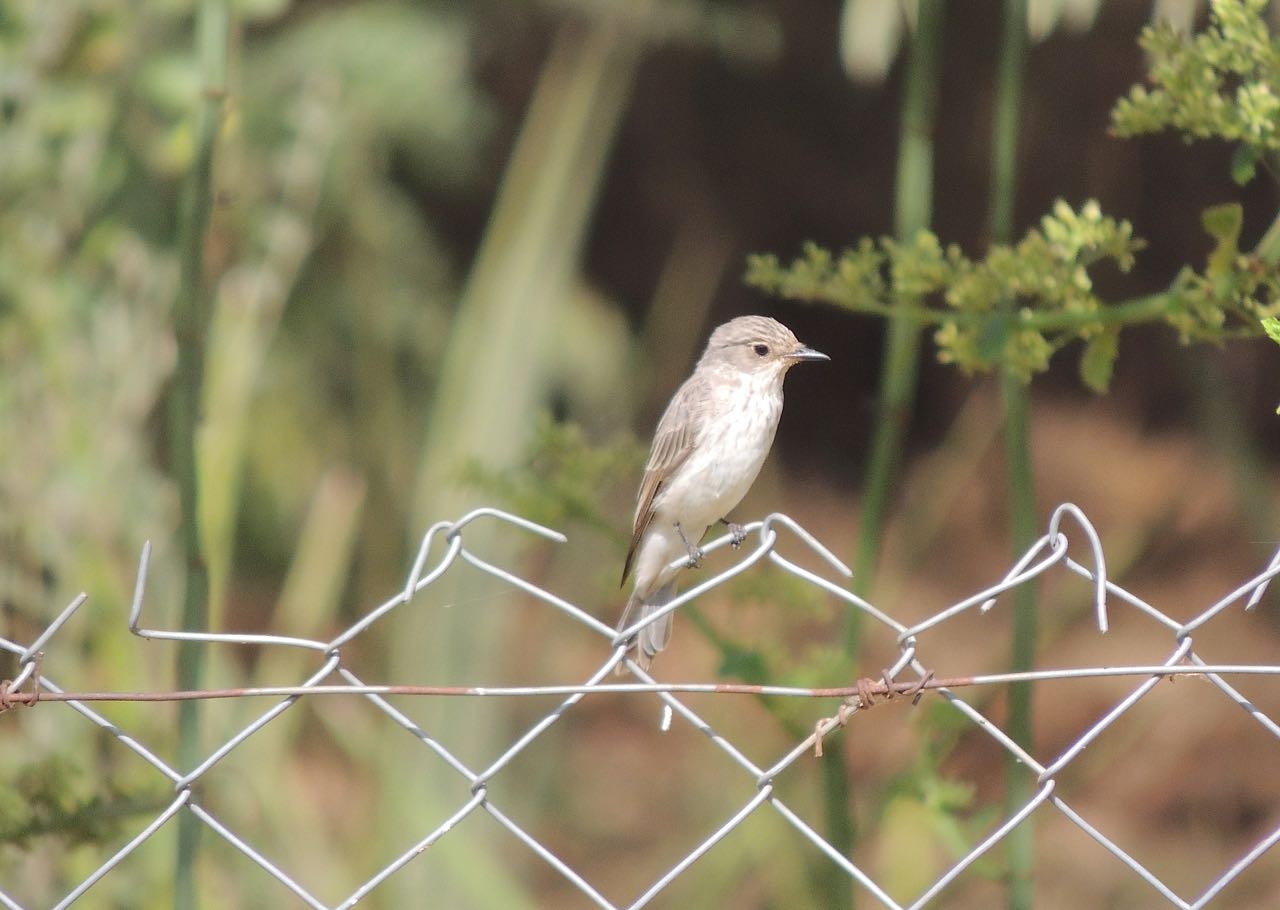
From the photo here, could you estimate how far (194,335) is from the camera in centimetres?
233

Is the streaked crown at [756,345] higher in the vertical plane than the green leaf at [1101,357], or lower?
lower

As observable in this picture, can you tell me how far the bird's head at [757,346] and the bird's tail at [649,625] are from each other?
51 cm

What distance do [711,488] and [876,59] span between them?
950 millimetres

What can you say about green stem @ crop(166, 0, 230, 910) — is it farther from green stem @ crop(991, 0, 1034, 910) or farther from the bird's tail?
green stem @ crop(991, 0, 1034, 910)

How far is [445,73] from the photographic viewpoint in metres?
5.57

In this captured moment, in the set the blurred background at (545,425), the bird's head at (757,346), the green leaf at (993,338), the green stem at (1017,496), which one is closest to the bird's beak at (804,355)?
the bird's head at (757,346)

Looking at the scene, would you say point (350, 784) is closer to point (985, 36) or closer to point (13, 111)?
point (13, 111)

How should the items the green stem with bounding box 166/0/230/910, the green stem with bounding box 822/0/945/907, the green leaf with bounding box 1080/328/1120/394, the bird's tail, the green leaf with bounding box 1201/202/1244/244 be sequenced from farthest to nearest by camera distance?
the bird's tail → the green stem with bounding box 822/0/945/907 → the green stem with bounding box 166/0/230/910 → the green leaf with bounding box 1080/328/1120/394 → the green leaf with bounding box 1201/202/1244/244

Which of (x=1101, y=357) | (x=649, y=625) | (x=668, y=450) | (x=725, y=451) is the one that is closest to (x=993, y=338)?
(x=1101, y=357)

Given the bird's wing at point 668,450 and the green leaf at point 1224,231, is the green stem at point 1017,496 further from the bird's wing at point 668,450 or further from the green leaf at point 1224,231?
the bird's wing at point 668,450

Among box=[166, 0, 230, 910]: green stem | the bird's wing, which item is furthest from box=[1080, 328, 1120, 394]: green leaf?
box=[166, 0, 230, 910]: green stem

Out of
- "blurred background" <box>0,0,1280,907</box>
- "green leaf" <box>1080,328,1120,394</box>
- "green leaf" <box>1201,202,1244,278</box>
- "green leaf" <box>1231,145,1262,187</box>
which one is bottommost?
"blurred background" <box>0,0,1280,907</box>

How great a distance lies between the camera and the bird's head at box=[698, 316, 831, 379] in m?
3.20

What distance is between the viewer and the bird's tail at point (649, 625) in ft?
8.76
